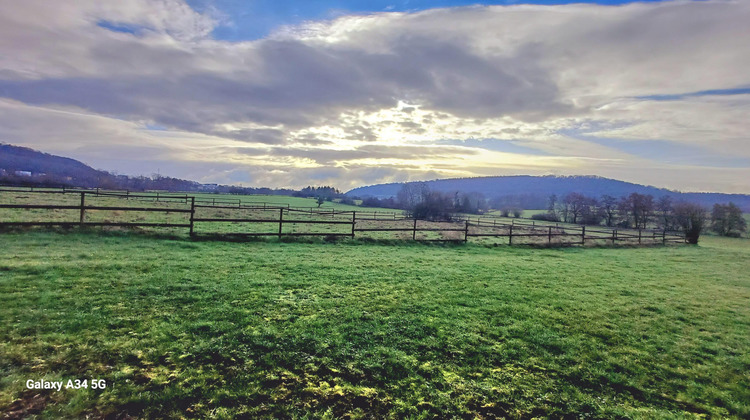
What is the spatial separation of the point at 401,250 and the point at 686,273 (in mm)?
11239

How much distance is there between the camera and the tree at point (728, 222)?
164ft

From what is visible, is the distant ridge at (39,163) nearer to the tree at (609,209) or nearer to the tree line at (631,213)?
the tree line at (631,213)

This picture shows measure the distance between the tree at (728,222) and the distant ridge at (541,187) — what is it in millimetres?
60434

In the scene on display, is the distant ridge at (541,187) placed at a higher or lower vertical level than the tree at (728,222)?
higher

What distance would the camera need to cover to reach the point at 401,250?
548 inches

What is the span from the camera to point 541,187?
15438 centimetres

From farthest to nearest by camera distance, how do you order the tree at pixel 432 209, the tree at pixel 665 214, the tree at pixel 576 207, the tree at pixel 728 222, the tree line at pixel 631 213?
the tree at pixel 576 207 → the tree at pixel 432 209 → the tree at pixel 665 214 → the tree line at pixel 631 213 → the tree at pixel 728 222

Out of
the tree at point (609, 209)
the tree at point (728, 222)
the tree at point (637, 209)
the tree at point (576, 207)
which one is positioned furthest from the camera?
the tree at point (576, 207)

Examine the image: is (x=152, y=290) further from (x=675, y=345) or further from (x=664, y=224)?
(x=664, y=224)

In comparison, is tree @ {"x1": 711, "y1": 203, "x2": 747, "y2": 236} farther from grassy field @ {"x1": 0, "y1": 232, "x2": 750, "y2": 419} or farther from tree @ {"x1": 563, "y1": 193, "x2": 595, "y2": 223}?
grassy field @ {"x1": 0, "y1": 232, "x2": 750, "y2": 419}

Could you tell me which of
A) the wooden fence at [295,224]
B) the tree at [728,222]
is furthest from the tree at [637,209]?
the wooden fence at [295,224]

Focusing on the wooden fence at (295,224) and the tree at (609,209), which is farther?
the tree at (609,209)

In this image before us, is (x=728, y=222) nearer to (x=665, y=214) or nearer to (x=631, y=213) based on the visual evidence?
(x=665, y=214)

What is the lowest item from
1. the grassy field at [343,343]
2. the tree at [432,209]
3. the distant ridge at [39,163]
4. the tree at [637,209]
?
the grassy field at [343,343]
